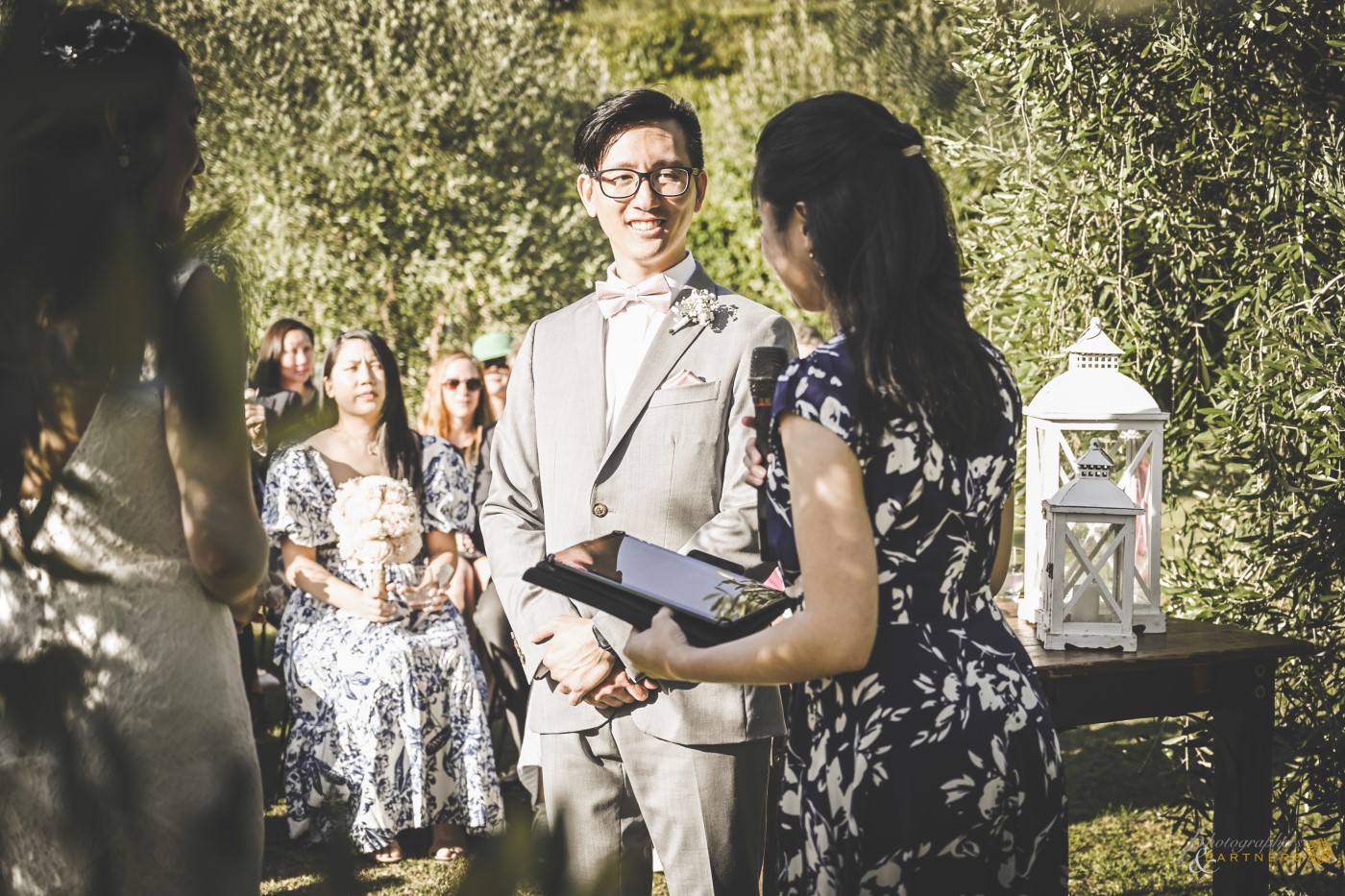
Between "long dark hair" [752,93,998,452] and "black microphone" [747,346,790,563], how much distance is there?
195 millimetres

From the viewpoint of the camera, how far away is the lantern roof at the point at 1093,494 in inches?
120

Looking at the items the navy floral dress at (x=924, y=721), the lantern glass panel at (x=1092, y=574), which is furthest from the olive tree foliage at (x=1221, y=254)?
the navy floral dress at (x=924, y=721)

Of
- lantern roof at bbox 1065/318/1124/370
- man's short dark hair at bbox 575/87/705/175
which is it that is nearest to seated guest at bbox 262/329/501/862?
man's short dark hair at bbox 575/87/705/175

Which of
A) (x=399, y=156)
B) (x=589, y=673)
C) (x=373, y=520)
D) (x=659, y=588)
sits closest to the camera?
(x=659, y=588)

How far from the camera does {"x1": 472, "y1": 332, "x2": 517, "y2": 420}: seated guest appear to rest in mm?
7613

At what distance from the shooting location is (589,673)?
266 centimetres

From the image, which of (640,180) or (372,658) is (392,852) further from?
(640,180)

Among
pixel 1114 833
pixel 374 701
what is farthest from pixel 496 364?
pixel 1114 833

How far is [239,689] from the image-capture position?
1.88 m

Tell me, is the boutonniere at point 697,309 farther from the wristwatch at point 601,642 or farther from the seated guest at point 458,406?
the seated guest at point 458,406

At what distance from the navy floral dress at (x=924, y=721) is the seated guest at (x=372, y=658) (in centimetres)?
374

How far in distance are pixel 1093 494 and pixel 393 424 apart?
3.61 metres

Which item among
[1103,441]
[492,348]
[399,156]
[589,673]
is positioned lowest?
[589,673]

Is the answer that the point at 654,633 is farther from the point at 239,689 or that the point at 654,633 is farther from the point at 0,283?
A: the point at 0,283
